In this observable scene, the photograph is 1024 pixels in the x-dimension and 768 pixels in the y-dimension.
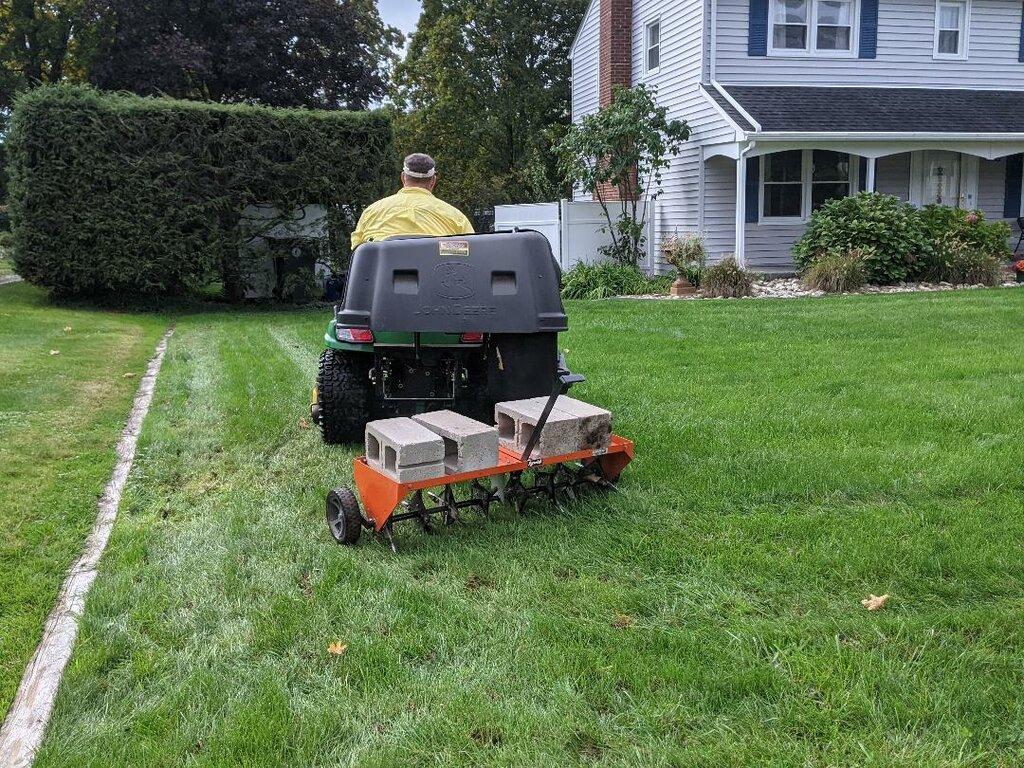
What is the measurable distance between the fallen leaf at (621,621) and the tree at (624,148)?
13.7 metres

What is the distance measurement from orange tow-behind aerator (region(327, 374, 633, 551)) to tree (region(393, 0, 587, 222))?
23.2 metres

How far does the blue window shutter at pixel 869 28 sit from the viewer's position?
1688 cm

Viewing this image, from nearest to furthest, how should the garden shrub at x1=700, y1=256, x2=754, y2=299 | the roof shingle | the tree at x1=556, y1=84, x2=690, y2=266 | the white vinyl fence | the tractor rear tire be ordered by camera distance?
the tractor rear tire < the garden shrub at x1=700, y1=256, x2=754, y2=299 < the roof shingle < the tree at x1=556, y1=84, x2=690, y2=266 < the white vinyl fence

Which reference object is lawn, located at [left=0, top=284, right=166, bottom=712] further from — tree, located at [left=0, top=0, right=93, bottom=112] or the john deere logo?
tree, located at [left=0, top=0, right=93, bottom=112]

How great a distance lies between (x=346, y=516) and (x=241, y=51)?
74.4 ft

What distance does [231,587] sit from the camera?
137 inches

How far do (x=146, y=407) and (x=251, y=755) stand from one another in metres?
5.36

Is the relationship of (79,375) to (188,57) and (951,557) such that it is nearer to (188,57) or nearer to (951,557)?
(951,557)

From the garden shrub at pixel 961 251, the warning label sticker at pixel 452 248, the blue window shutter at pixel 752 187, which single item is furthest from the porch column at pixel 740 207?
the warning label sticker at pixel 452 248

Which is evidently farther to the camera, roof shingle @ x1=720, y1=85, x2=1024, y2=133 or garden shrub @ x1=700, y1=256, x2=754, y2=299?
roof shingle @ x1=720, y1=85, x2=1024, y2=133

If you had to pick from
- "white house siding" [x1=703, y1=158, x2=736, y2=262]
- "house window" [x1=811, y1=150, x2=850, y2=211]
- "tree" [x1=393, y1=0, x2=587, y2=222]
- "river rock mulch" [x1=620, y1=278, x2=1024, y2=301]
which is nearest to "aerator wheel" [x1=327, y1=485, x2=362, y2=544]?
"river rock mulch" [x1=620, y1=278, x2=1024, y2=301]

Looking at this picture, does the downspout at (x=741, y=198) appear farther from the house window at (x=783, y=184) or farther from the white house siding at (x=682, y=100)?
the house window at (x=783, y=184)

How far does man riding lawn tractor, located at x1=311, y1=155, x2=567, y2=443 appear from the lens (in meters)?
3.93

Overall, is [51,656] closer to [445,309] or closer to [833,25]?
[445,309]
